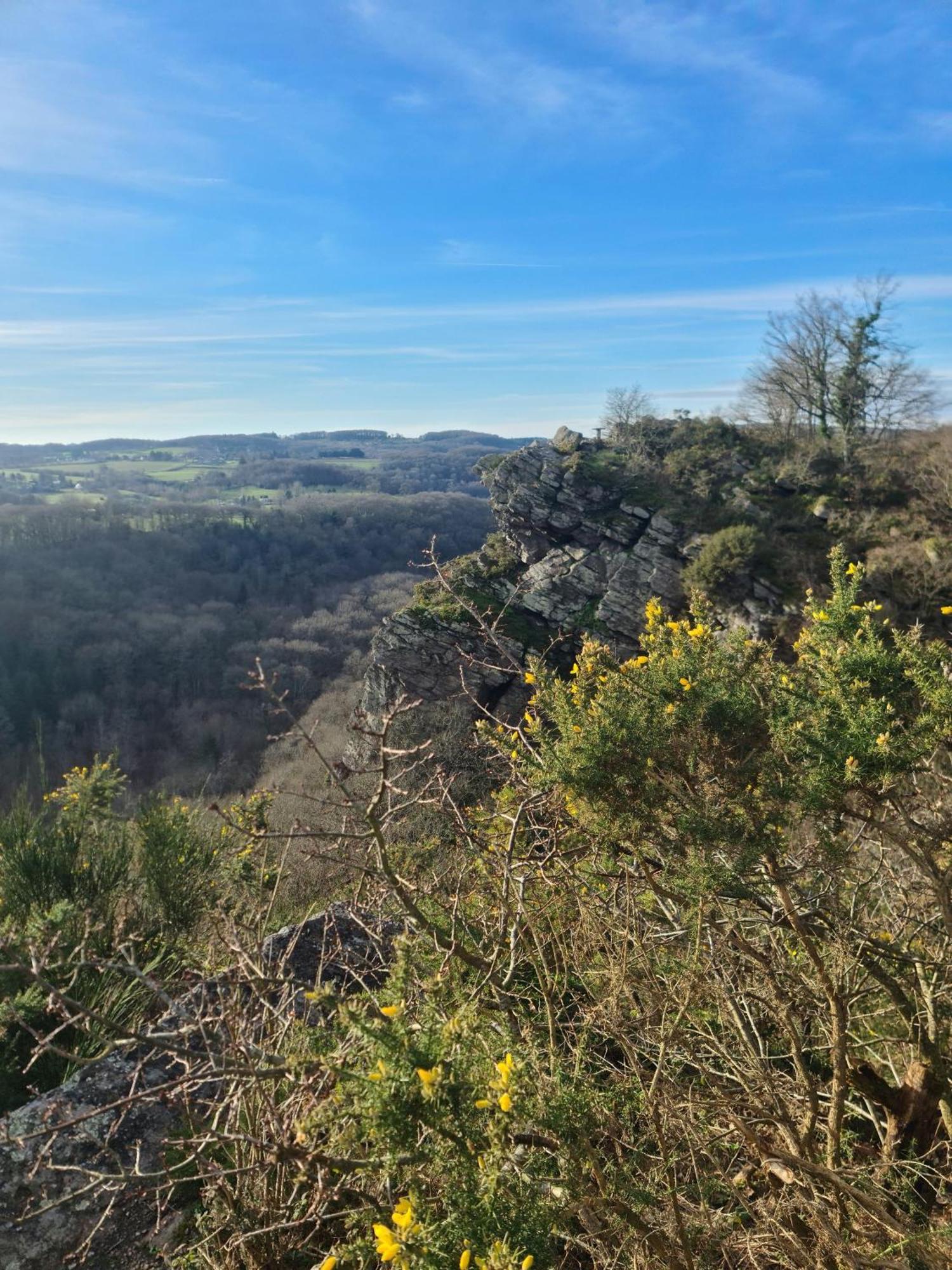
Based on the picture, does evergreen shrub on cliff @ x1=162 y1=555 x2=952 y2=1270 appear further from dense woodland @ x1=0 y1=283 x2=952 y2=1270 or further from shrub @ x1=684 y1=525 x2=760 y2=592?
shrub @ x1=684 y1=525 x2=760 y2=592

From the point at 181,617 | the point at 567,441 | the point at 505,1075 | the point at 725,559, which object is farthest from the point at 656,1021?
the point at 181,617

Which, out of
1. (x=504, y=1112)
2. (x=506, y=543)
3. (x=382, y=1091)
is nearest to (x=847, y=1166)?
(x=504, y=1112)

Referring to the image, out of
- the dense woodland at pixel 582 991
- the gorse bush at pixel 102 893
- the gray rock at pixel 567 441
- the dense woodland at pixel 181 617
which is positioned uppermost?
the gray rock at pixel 567 441

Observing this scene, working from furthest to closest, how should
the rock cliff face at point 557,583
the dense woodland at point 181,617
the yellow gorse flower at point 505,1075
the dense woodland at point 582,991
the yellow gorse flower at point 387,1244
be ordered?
the dense woodland at point 181,617 → the rock cliff face at point 557,583 → the dense woodland at point 582,991 → the yellow gorse flower at point 505,1075 → the yellow gorse flower at point 387,1244

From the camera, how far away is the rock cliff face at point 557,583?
19812 mm

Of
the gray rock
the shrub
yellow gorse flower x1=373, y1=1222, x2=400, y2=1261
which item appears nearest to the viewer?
yellow gorse flower x1=373, y1=1222, x2=400, y2=1261

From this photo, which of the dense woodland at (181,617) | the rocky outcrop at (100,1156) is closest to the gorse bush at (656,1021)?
the rocky outcrop at (100,1156)

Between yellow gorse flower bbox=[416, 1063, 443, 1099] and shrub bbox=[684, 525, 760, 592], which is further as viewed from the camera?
shrub bbox=[684, 525, 760, 592]

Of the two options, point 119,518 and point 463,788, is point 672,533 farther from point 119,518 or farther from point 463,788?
point 119,518

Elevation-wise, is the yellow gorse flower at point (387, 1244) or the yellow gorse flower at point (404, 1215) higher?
the yellow gorse flower at point (404, 1215)

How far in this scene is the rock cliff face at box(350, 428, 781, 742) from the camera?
19.8 m

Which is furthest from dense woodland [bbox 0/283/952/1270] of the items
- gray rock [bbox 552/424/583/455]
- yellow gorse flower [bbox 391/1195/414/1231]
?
gray rock [bbox 552/424/583/455]

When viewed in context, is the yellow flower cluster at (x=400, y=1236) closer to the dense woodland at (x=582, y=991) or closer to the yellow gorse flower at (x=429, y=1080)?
the dense woodland at (x=582, y=991)

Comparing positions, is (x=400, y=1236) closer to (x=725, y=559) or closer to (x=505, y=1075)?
(x=505, y=1075)
